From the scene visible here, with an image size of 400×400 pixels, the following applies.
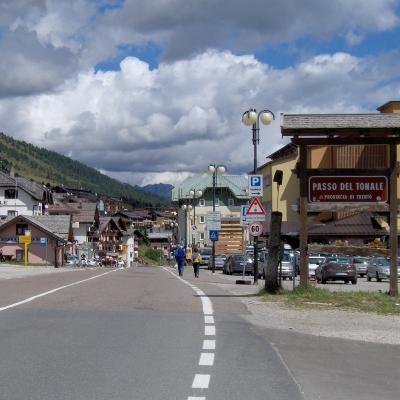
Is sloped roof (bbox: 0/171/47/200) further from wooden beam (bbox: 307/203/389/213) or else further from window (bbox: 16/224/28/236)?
wooden beam (bbox: 307/203/389/213)

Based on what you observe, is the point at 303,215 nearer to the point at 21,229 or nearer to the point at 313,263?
the point at 313,263

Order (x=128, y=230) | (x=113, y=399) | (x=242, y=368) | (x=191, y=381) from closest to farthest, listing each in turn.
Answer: (x=113, y=399) < (x=191, y=381) < (x=242, y=368) < (x=128, y=230)

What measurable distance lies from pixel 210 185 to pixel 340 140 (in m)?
109

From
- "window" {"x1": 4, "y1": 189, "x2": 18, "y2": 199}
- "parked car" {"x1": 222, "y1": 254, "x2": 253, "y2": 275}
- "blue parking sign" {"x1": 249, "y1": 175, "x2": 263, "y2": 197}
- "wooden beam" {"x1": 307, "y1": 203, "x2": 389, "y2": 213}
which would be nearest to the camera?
"wooden beam" {"x1": 307, "y1": 203, "x2": 389, "y2": 213}

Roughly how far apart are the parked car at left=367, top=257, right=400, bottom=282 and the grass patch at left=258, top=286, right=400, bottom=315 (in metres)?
21.5

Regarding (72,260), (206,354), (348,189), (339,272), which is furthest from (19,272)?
(72,260)

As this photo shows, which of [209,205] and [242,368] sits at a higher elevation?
[209,205]

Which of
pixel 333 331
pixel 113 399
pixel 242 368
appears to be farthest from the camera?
pixel 333 331

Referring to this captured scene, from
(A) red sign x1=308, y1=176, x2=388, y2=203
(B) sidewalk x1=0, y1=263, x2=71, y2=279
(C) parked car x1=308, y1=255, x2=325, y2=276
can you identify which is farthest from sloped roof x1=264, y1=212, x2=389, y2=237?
(A) red sign x1=308, y1=176, x2=388, y2=203

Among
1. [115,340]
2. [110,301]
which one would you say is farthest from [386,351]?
[110,301]

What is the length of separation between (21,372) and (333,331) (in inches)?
249

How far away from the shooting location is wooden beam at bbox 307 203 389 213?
19.3 metres

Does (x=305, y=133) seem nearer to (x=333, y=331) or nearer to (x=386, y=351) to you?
(x=333, y=331)

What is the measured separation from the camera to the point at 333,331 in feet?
43.3
